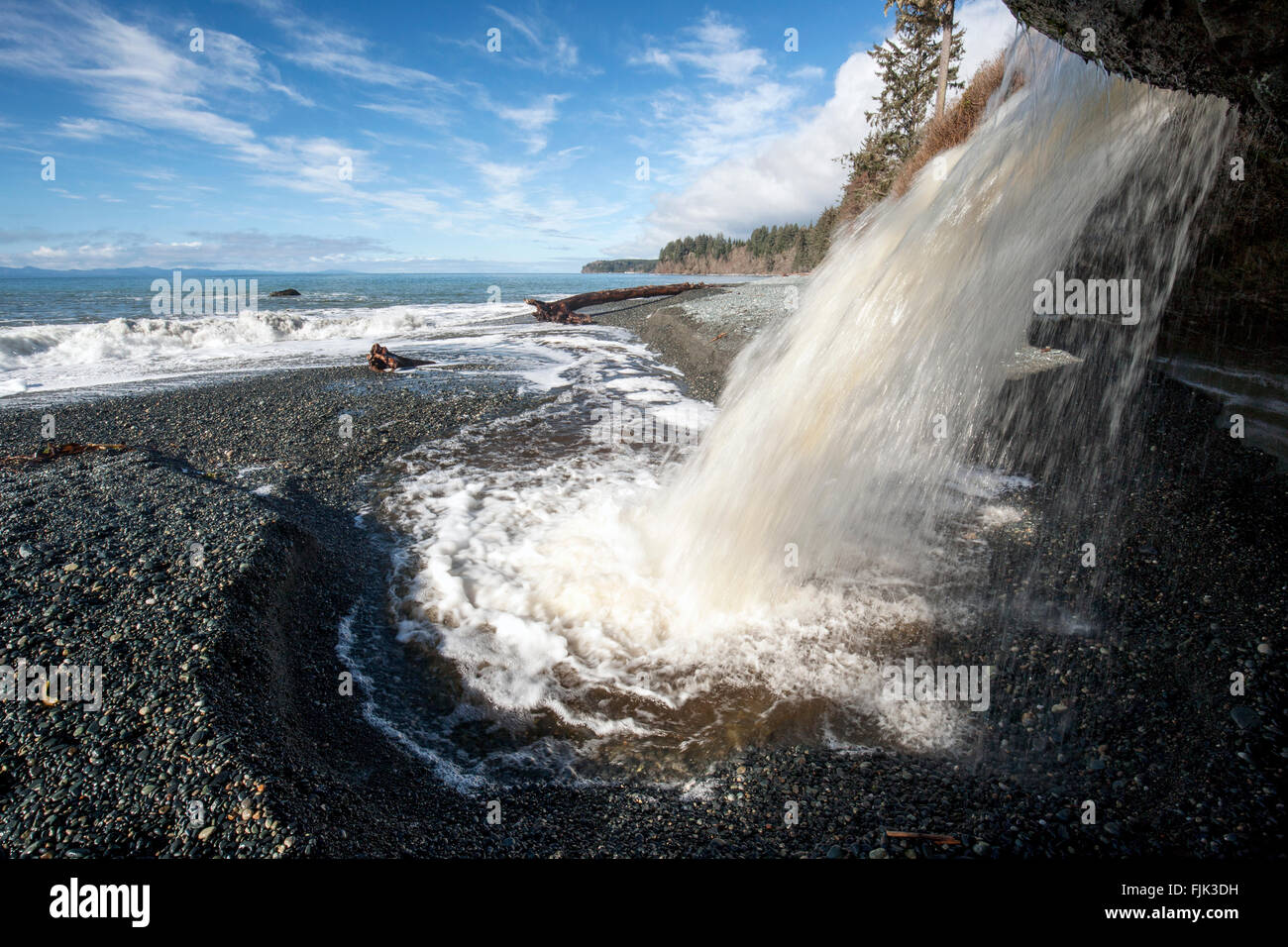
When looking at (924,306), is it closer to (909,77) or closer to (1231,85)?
(1231,85)

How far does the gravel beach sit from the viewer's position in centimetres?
336

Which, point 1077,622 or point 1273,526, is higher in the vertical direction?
point 1273,526

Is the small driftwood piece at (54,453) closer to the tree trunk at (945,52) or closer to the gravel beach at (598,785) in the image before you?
the gravel beach at (598,785)

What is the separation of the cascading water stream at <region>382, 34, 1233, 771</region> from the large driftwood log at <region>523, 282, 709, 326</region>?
28.9m

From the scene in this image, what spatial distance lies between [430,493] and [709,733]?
7003mm

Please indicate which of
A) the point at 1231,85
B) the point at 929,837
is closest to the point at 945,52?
the point at 1231,85

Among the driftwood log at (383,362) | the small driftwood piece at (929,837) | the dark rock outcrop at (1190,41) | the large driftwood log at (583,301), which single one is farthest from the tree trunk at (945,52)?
the small driftwood piece at (929,837)

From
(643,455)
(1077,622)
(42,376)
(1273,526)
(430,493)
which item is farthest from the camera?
(42,376)

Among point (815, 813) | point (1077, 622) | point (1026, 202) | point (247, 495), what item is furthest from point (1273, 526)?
point (247, 495)

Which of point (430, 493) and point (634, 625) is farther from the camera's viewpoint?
point (430, 493)

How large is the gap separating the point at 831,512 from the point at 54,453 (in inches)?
517
